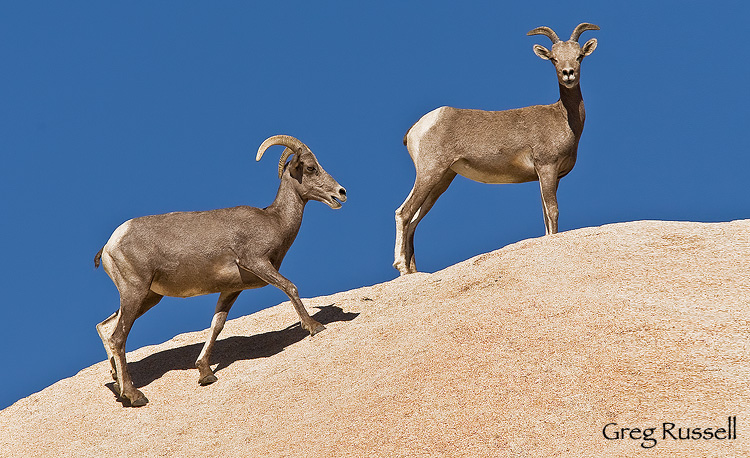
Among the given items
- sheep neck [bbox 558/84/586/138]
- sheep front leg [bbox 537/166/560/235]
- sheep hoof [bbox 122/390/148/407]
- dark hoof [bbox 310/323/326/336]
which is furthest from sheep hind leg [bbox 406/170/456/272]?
sheep hoof [bbox 122/390/148/407]

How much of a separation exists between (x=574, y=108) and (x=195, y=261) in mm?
7566

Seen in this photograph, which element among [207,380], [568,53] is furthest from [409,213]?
[207,380]

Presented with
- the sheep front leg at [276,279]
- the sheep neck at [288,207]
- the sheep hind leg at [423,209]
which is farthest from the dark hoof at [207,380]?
the sheep hind leg at [423,209]

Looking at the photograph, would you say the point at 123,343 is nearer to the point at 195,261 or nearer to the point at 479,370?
the point at 195,261

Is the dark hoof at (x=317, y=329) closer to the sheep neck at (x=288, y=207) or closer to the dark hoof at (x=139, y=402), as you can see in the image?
the sheep neck at (x=288, y=207)

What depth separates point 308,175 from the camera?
17.8 m

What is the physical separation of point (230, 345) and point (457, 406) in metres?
6.32

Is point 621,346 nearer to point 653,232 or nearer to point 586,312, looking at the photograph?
point 586,312

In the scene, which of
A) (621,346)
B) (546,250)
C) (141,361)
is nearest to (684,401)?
(621,346)

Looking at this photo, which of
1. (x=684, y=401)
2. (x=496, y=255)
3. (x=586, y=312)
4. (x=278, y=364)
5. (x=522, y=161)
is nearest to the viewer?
(x=684, y=401)

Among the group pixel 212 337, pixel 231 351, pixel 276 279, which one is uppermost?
pixel 276 279

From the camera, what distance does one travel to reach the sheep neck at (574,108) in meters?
18.8

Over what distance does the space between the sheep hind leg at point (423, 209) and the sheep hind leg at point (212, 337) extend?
3959mm

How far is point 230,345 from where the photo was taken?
18031mm
